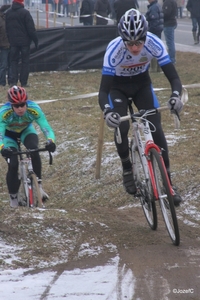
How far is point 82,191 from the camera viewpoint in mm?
8969

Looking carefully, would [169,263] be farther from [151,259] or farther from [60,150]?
[60,150]

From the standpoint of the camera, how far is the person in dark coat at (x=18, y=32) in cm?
1537

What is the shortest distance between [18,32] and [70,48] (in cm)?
336

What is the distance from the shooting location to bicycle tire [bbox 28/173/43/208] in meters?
7.62

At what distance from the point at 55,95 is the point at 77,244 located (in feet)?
33.1

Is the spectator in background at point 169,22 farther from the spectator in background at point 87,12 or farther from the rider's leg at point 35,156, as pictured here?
the rider's leg at point 35,156

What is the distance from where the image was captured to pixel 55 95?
613 inches

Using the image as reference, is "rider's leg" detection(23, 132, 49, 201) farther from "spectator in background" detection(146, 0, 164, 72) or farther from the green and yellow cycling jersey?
"spectator in background" detection(146, 0, 164, 72)

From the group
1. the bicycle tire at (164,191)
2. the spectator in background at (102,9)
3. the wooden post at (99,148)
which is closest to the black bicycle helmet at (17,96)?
the wooden post at (99,148)

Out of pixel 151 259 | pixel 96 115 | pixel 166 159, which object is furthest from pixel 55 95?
pixel 151 259

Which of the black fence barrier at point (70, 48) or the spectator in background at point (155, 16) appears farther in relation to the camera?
the black fence barrier at point (70, 48)

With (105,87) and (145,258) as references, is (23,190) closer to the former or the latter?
(105,87)

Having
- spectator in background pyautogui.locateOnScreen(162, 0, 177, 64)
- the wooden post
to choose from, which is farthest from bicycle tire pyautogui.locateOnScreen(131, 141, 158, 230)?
spectator in background pyautogui.locateOnScreen(162, 0, 177, 64)

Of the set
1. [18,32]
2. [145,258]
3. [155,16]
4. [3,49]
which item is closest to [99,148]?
[145,258]
